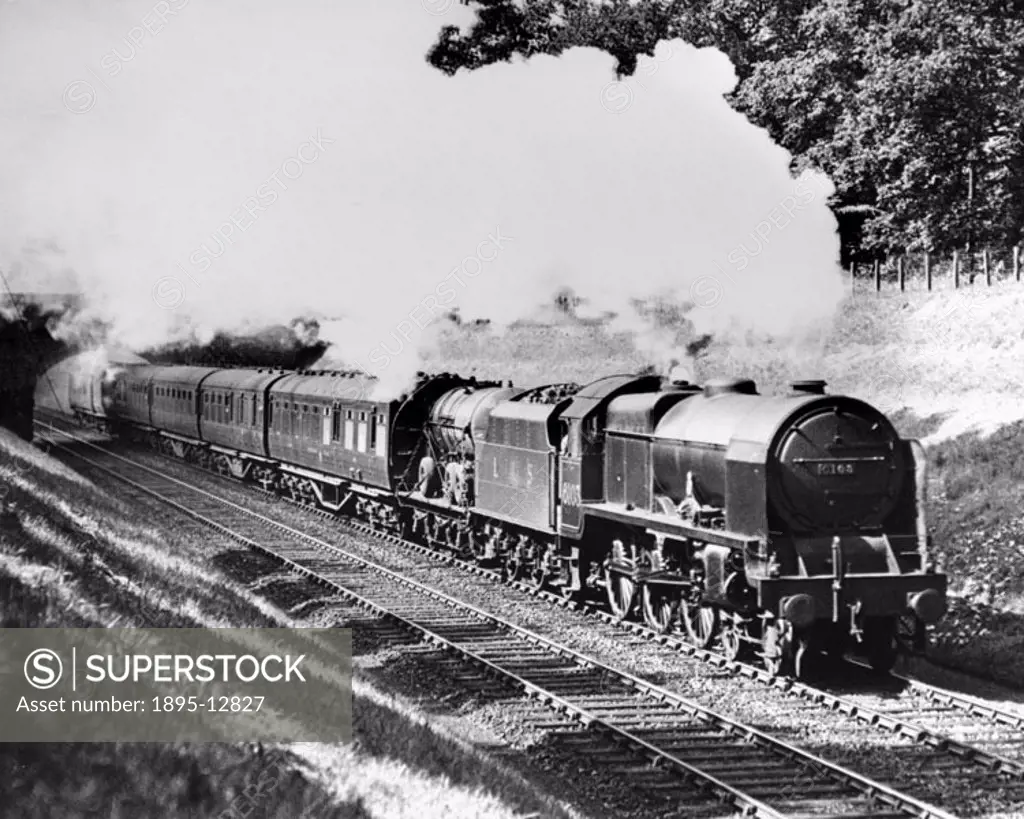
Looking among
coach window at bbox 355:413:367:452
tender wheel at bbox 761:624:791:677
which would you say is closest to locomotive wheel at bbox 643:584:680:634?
tender wheel at bbox 761:624:791:677

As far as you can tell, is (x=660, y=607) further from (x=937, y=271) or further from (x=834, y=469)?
(x=937, y=271)

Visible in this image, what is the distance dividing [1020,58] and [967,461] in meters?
9.41

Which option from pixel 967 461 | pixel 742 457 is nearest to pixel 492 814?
pixel 742 457

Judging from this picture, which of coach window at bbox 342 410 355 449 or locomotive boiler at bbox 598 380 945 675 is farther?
coach window at bbox 342 410 355 449

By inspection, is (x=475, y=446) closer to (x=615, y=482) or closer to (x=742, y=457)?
(x=615, y=482)

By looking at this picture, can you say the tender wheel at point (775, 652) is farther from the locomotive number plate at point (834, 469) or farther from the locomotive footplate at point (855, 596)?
the locomotive number plate at point (834, 469)

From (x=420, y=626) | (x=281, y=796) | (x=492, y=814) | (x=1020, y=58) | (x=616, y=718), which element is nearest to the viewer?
(x=281, y=796)

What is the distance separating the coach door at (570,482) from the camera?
1475 centimetres

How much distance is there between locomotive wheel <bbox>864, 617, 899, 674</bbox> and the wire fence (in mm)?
18197

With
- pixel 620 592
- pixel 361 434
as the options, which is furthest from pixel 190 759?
pixel 361 434

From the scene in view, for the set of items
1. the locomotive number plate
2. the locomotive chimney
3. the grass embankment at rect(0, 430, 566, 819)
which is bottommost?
the grass embankment at rect(0, 430, 566, 819)

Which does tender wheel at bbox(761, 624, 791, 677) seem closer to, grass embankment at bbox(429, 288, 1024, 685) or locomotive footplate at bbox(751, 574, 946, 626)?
locomotive footplate at bbox(751, 574, 946, 626)

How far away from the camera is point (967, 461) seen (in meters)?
19.4

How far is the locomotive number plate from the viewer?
1170cm
